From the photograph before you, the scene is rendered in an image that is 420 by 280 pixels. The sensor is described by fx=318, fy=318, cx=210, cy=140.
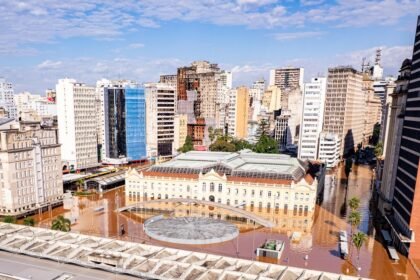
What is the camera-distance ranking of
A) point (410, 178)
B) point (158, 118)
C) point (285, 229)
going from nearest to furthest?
point (410, 178) → point (285, 229) → point (158, 118)

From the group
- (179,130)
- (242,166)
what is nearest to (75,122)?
(242,166)

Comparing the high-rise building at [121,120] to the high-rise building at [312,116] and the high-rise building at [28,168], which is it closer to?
the high-rise building at [28,168]

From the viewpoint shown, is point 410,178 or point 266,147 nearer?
point 410,178

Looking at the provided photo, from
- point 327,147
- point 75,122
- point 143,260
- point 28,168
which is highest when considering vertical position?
point 75,122

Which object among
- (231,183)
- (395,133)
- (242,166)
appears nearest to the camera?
(395,133)

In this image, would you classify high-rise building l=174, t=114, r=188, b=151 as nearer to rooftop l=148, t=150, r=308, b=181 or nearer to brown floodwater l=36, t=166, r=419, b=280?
rooftop l=148, t=150, r=308, b=181

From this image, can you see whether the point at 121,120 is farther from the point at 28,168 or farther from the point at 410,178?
the point at 410,178

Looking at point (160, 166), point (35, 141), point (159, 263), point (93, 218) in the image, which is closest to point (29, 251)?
point (159, 263)

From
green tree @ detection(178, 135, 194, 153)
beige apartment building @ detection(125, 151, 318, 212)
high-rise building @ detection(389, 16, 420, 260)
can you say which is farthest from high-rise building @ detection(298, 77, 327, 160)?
high-rise building @ detection(389, 16, 420, 260)
